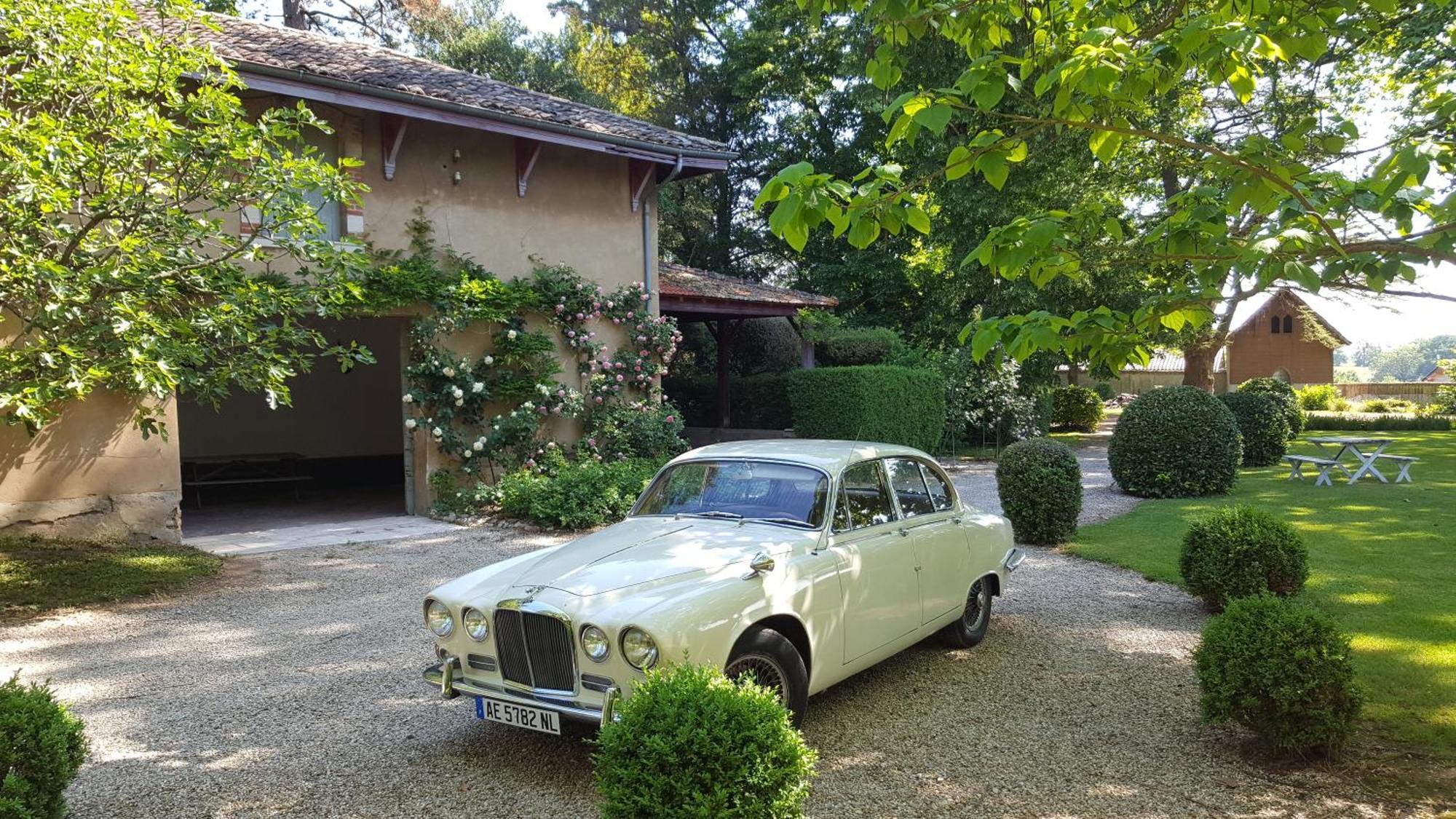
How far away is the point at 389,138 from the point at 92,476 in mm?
5505

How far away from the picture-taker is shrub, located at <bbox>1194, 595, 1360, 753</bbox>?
4.27m

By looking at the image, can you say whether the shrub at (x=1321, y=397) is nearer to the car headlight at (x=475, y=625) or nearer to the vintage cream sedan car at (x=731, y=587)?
the vintage cream sedan car at (x=731, y=587)

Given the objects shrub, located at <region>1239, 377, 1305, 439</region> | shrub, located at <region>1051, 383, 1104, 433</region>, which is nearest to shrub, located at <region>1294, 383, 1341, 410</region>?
shrub, located at <region>1051, 383, 1104, 433</region>

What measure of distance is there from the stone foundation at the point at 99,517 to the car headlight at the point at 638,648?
8722 mm

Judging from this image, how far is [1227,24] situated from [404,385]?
439 inches

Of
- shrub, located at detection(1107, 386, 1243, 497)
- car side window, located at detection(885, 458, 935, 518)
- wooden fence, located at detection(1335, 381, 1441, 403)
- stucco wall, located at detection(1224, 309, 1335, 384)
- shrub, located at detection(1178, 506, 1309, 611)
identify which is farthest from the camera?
stucco wall, located at detection(1224, 309, 1335, 384)

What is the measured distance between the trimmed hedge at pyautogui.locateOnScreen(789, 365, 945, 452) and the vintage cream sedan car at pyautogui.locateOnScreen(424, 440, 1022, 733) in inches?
422

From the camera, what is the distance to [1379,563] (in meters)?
8.73

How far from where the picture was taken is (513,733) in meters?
4.75

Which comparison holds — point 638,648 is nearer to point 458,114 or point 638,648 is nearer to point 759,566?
point 759,566

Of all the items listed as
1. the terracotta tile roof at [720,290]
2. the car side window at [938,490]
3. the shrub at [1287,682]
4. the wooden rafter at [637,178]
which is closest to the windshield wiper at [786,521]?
the car side window at [938,490]

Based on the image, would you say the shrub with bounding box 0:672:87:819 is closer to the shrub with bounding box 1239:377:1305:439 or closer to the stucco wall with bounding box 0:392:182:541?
the stucco wall with bounding box 0:392:182:541

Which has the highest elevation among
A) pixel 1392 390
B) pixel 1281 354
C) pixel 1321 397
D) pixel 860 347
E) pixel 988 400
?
pixel 1281 354

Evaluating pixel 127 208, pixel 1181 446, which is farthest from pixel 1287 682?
pixel 1181 446
